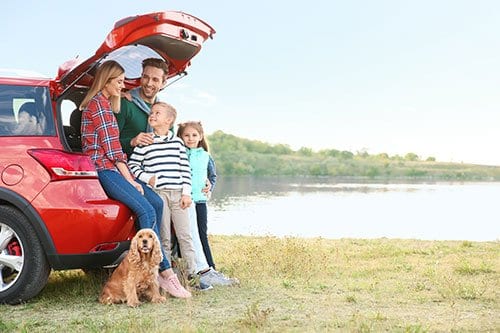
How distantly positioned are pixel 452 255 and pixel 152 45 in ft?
18.6

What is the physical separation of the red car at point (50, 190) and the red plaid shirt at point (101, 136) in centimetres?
12

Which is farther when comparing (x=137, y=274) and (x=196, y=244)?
(x=196, y=244)

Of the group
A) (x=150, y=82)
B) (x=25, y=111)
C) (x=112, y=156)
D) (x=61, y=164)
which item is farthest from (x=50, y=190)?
(x=150, y=82)

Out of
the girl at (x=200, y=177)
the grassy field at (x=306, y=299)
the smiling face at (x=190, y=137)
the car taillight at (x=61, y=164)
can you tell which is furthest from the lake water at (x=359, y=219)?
the car taillight at (x=61, y=164)

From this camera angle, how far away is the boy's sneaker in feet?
23.6

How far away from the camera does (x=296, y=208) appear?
2642cm

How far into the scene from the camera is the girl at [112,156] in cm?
634

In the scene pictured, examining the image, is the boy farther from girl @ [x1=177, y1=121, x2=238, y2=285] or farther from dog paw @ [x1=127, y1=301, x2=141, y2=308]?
dog paw @ [x1=127, y1=301, x2=141, y2=308]

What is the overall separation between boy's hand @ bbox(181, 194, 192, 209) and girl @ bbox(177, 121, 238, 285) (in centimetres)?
38

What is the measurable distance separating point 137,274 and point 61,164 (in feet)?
3.68

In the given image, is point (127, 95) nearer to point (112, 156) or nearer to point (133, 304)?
point (112, 156)

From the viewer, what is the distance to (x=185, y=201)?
6.81 m

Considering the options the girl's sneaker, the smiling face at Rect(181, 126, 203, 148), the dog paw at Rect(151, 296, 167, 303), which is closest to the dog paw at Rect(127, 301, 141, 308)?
the dog paw at Rect(151, 296, 167, 303)

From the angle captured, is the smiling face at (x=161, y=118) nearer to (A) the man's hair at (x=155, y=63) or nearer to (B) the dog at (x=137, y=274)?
(A) the man's hair at (x=155, y=63)
